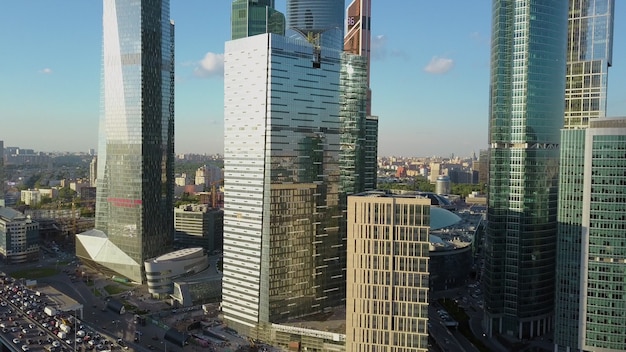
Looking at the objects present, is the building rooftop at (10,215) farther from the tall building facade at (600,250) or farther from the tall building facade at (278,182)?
the tall building facade at (600,250)

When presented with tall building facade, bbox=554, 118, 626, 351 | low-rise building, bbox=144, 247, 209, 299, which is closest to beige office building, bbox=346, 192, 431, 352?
tall building facade, bbox=554, 118, 626, 351

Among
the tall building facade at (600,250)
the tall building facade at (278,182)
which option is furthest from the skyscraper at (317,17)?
the tall building facade at (600,250)

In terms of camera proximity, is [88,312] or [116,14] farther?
[116,14]

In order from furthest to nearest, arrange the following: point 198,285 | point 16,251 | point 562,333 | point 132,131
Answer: point 16,251 < point 132,131 < point 198,285 < point 562,333

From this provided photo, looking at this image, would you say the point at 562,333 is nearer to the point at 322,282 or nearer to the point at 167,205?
the point at 322,282

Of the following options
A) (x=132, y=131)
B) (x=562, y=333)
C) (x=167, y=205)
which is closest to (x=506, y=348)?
(x=562, y=333)

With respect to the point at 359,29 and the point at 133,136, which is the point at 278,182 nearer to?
the point at 133,136
